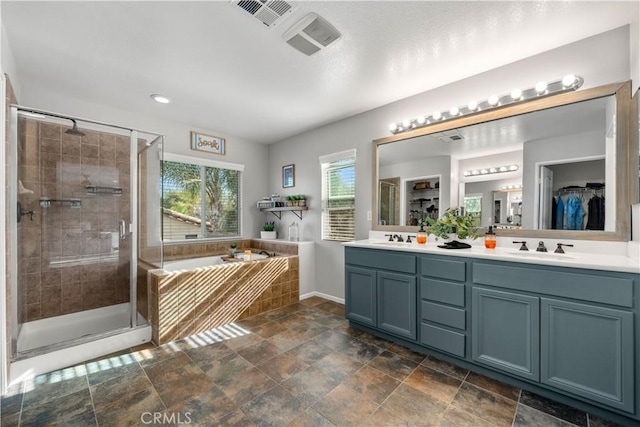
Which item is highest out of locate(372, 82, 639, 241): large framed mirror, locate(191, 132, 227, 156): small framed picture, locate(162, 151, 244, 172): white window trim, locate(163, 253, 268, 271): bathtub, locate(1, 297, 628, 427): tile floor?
locate(191, 132, 227, 156): small framed picture

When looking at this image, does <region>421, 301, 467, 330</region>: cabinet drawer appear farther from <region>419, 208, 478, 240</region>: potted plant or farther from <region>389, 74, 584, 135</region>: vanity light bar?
<region>389, 74, 584, 135</region>: vanity light bar

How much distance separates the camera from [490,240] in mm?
2211

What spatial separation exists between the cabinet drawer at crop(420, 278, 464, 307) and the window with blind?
1.37 meters

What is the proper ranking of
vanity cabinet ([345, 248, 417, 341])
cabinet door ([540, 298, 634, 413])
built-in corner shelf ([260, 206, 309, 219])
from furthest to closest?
built-in corner shelf ([260, 206, 309, 219]) → vanity cabinet ([345, 248, 417, 341]) → cabinet door ([540, 298, 634, 413])

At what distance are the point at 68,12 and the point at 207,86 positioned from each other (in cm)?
106

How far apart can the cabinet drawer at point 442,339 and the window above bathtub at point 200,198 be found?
127 inches

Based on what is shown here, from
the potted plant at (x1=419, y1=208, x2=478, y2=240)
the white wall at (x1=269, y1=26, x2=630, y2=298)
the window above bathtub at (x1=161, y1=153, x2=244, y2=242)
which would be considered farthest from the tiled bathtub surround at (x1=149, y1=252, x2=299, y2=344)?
the potted plant at (x1=419, y1=208, x2=478, y2=240)

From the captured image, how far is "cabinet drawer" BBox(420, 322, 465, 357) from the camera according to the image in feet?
6.67

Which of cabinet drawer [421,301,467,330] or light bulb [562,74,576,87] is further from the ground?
light bulb [562,74,576,87]

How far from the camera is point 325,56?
6.97ft

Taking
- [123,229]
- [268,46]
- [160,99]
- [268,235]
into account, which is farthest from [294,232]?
[268,46]

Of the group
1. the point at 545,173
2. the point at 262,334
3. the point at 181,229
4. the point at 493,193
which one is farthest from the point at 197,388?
the point at 545,173

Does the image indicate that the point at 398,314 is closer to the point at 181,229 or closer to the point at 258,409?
the point at 258,409

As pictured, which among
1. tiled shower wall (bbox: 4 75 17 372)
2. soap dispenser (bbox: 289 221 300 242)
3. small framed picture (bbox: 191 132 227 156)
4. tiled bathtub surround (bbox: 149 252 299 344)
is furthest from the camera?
soap dispenser (bbox: 289 221 300 242)
